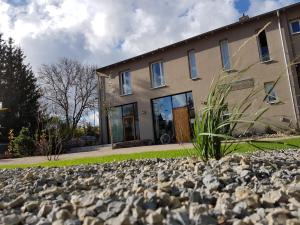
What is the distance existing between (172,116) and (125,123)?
3.68 metres

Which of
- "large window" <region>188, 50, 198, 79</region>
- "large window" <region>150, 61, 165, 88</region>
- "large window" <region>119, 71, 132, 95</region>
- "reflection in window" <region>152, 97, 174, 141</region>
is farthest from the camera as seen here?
"large window" <region>119, 71, 132, 95</region>

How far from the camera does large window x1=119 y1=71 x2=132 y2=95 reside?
74.2 feet

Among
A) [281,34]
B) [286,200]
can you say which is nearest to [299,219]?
[286,200]

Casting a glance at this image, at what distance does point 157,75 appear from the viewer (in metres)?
21.4

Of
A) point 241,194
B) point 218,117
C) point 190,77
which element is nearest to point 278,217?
point 241,194

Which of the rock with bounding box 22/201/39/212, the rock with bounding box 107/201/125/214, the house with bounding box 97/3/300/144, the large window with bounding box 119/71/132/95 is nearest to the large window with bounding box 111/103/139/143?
the house with bounding box 97/3/300/144

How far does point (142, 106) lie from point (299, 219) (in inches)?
779

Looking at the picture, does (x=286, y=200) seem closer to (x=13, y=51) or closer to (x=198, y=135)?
(x=198, y=135)

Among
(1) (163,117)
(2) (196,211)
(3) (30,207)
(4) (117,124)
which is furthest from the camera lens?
(4) (117,124)

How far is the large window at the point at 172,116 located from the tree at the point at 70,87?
17.1 m

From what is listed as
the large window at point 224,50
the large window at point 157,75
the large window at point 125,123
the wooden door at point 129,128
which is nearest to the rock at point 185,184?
the large window at point 224,50

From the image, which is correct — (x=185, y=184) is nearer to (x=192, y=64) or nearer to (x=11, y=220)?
(x=11, y=220)

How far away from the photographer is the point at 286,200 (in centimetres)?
205

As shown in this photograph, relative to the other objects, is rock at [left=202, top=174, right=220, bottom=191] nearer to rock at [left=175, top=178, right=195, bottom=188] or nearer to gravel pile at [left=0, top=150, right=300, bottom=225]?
gravel pile at [left=0, top=150, right=300, bottom=225]
